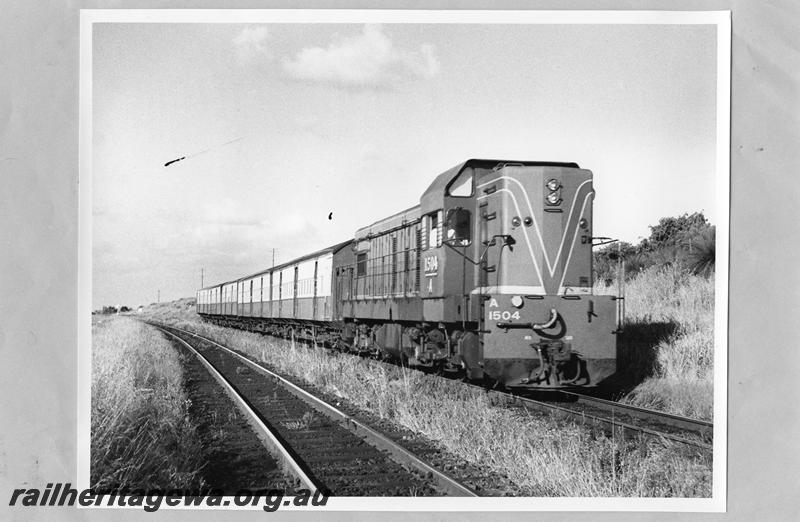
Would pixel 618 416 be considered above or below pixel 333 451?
above

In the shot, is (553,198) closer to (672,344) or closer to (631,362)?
(631,362)

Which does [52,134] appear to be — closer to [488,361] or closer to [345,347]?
[488,361]

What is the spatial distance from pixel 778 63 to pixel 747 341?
9.30 feet

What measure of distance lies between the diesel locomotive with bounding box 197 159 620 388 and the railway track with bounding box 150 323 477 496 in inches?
73.9

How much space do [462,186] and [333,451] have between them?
426 cm

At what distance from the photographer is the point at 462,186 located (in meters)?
10.6

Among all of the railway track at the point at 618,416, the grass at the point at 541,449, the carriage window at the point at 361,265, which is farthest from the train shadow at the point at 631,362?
the carriage window at the point at 361,265

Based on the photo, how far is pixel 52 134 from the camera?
25.2 feet

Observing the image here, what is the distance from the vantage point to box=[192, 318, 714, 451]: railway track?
317 inches

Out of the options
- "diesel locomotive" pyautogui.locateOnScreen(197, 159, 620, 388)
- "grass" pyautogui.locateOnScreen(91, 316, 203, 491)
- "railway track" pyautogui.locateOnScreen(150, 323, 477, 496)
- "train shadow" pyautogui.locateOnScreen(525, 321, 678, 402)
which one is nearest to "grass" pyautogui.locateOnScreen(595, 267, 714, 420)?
"train shadow" pyautogui.locateOnScreen(525, 321, 678, 402)

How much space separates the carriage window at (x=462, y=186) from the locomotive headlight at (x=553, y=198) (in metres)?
1.23

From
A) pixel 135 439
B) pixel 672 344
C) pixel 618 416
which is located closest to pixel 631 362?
pixel 672 344

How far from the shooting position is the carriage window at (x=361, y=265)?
1649 cm

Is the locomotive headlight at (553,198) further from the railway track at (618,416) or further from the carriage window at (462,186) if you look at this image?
the railway track at (618,416)
